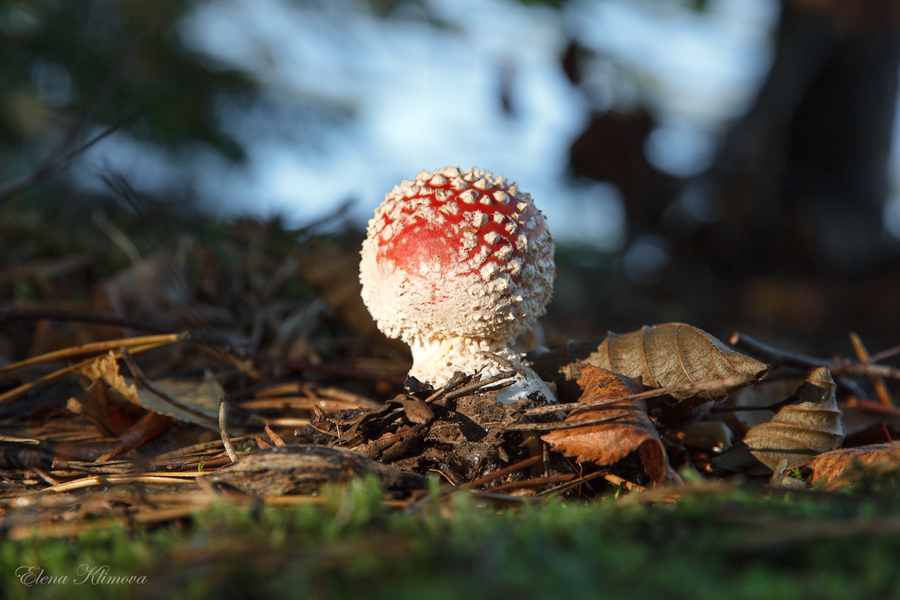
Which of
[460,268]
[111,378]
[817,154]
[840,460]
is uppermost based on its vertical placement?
[817,154]

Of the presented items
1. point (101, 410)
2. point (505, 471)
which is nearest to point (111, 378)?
point (101, 410)

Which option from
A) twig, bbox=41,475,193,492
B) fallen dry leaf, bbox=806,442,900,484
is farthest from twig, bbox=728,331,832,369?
twig, bbox=41,475,193,492

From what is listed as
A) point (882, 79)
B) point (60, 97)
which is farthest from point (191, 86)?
point (882, 79)

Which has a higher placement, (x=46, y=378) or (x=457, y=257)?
(x=457, y=257)

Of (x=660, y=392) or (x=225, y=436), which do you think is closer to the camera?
(x=660, y=392)

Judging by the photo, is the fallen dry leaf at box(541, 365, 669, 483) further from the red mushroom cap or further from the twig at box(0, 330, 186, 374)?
the twig at box(0, 330, 186, 374)

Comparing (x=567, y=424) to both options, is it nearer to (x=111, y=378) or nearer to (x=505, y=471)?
(x=505, y=471)
